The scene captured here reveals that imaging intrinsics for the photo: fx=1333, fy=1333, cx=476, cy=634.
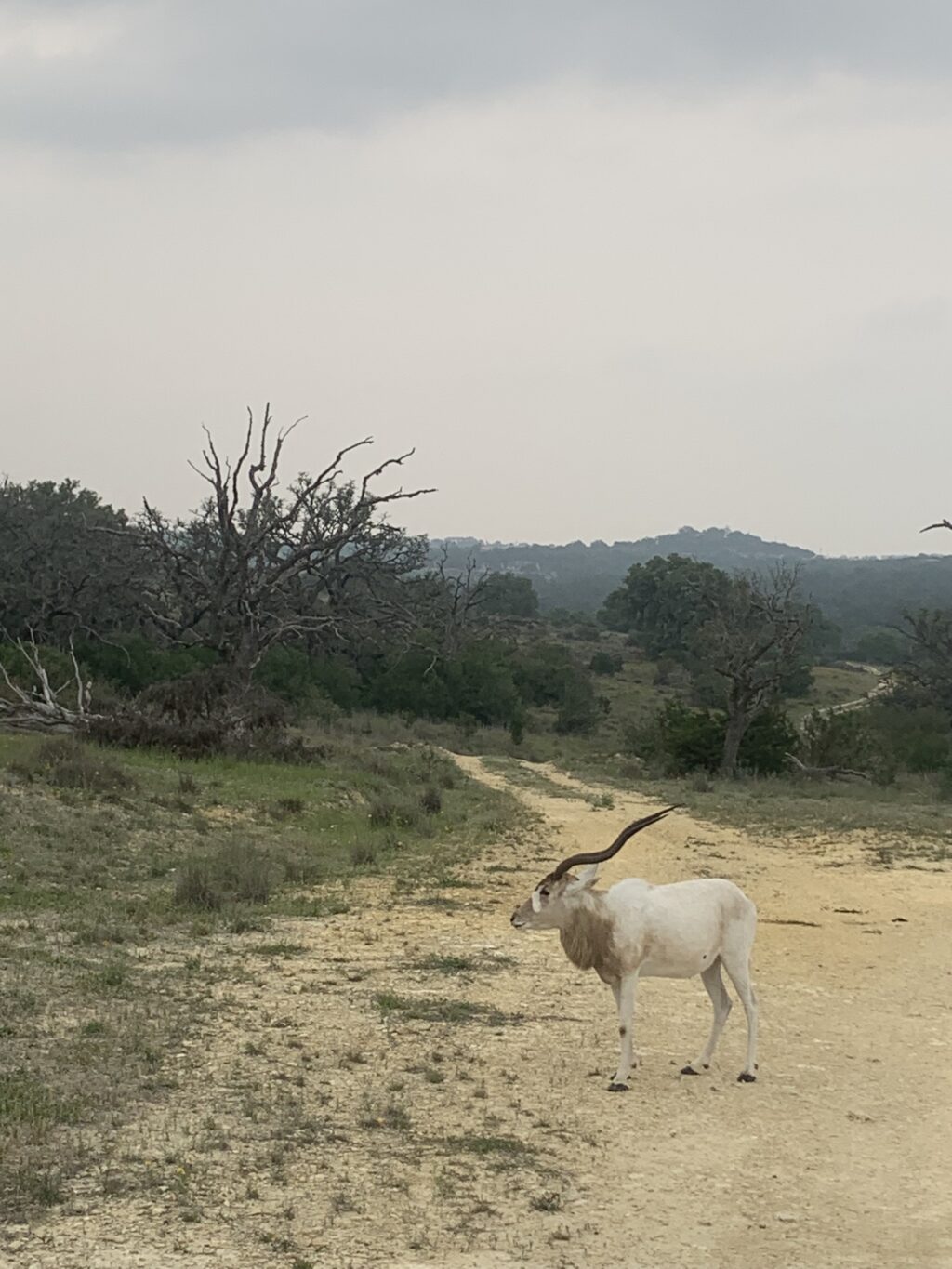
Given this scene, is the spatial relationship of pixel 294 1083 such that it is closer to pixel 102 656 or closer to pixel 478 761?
pixel 478 761

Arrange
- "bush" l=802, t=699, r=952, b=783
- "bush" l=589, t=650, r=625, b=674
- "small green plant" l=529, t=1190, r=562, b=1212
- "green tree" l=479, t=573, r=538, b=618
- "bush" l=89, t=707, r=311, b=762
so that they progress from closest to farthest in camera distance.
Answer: "small green plant" l=529, t=1190, r=562, b=1212 < "bush" l=89, t=707, r=311, b=762 < "bush" l=802, t=699, r=952, b=783 < "bush" l=589, t=650, r=625, b=674 < "green tree" l=479, t=573, r=538, b=618

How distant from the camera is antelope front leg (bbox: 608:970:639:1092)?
7.82 m

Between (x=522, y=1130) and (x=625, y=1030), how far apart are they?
44.8 inches

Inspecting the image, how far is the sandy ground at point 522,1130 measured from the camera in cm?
562

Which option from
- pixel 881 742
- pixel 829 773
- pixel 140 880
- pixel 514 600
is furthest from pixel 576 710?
pixel 514 600

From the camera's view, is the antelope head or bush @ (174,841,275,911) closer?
the antelope head

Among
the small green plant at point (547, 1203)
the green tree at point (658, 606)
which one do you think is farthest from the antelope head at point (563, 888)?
the green tree at point (658, 606)

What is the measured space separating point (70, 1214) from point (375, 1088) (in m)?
2.22

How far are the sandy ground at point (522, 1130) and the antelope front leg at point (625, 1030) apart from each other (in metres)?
0.10

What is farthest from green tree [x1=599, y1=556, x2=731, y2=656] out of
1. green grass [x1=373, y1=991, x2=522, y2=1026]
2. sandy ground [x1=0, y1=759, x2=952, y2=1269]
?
green grass [x1=373, y1=991, x2=522, y2=1026]

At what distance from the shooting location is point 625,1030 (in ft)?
25.9

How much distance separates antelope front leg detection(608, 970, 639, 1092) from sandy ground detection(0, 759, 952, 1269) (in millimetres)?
101

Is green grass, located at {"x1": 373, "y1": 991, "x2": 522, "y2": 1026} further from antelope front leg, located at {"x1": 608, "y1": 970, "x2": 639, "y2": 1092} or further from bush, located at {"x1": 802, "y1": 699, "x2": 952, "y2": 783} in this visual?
bush, located at {"x1": 802, "y1": 699, "x2": 952, "y2": 783}

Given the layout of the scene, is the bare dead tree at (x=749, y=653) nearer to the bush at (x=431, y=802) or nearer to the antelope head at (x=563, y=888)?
the bush at (x=431, y=802)
